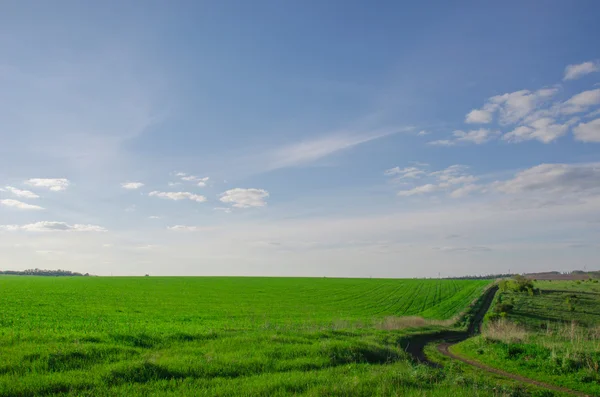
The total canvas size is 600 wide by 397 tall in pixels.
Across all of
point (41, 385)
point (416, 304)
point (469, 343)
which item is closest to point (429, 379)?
point (41, 385)

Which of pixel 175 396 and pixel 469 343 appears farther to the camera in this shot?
pixel 469 343

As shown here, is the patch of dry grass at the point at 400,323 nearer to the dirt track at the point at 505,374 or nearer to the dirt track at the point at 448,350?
the dirt track at the point at 448,350

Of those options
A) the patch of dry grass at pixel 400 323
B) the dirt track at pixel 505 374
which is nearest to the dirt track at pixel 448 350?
the dirt track at pixel 505 374

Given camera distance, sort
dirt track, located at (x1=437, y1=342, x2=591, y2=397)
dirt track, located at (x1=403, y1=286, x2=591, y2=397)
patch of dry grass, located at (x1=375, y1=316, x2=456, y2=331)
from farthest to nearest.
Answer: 1. patch of dry grass, located at (x1=375, y1=316, x2=456, y2=331)
2. dirt track, located at (x1=403, y1=286, x2=591, y2=397)
3. dirt track, located at (x1=437, y1=342, x2=591, y2=397)

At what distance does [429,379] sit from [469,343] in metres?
18.6

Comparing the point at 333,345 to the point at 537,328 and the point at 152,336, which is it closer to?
the point at 152,336

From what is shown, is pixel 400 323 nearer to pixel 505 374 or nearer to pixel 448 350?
pixel 448 350

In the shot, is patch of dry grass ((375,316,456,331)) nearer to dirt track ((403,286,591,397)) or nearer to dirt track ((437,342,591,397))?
dirt track ((403,286,591,397))

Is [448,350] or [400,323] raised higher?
[400,323]

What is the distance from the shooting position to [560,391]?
19.1m

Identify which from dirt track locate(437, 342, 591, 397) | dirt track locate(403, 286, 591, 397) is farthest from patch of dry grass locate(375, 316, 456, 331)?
dirt track locate(437, 342, 591, 397)

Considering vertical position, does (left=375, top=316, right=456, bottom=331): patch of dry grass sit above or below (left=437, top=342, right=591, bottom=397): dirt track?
above

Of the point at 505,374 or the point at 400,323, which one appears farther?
the point at 400,323

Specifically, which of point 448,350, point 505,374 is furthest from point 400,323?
point 505,374
